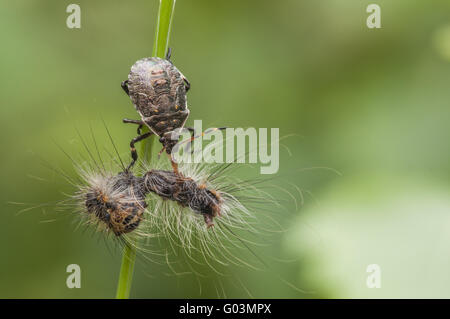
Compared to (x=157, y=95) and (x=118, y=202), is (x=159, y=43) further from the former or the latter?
(x=118, y=202)

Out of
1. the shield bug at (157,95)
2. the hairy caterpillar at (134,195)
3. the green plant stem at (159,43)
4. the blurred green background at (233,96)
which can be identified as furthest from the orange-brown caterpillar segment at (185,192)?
the blurred green background at (233,96)

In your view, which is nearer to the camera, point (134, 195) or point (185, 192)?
point (134, 195)

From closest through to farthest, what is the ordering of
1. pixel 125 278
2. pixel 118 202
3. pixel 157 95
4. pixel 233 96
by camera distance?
pixel 125 278 < pixel 118 202 < pixel 157 95 < pixel 233 96

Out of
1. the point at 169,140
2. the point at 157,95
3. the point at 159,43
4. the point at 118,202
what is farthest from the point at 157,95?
the point at 118,202

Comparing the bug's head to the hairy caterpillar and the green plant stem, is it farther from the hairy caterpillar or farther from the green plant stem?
the green plant stem

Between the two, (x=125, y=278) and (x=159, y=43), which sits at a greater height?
(x=159, y=43)
